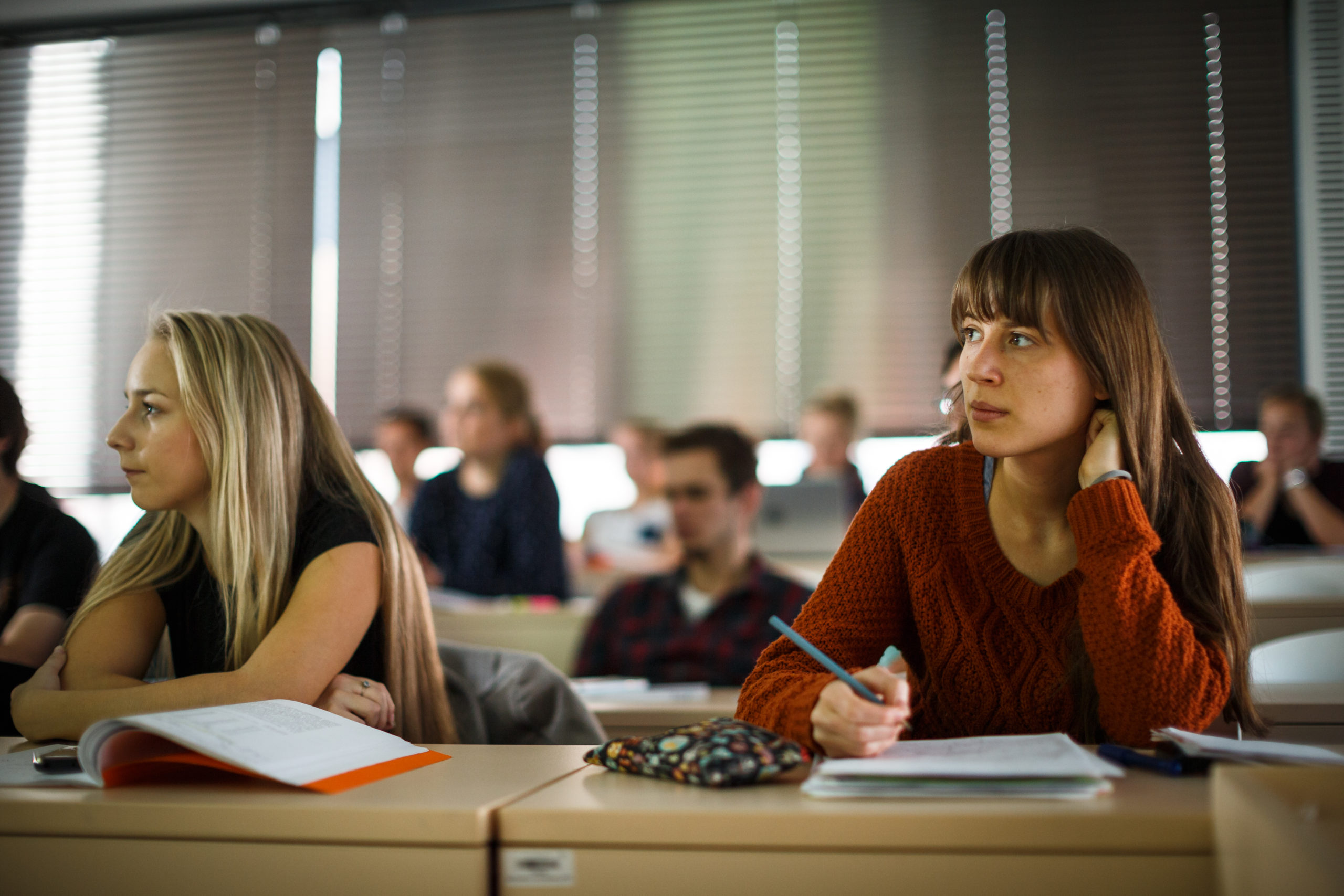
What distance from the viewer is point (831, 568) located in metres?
1.38

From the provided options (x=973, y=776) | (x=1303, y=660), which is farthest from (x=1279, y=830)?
(x=1303, y=660)

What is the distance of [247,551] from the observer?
4.76 ft

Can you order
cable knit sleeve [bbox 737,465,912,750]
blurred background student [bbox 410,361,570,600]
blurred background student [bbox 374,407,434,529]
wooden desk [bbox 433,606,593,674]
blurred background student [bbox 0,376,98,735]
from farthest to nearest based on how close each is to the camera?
blurred background student [bbox 374,407,434,529]
blurred background student [bbox 410,361,570,600]
wooden desk [bbox 433,606,593,674]
blurred background student [bbox 0,376,98,735]
cable knit sleeve [bbox 737,465,912,750]

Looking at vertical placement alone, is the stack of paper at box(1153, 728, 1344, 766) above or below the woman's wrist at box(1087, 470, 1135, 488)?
below

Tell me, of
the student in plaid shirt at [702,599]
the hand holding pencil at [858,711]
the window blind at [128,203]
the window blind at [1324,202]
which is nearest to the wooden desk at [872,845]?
the hand holding pencil at [858,711]

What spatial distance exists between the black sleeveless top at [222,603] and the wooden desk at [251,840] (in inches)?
22.8

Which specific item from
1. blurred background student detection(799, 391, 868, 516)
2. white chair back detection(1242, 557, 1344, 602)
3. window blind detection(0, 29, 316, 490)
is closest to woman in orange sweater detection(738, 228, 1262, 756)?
white chair back detection(1242, 557, 1344, 602)

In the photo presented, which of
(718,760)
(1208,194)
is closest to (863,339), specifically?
(1208,194)

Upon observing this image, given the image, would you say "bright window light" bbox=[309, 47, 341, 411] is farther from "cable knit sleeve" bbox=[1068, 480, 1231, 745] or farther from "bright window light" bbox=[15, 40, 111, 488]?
"cable knit sleeve" bbox=[1068, 480, 1231, 745]

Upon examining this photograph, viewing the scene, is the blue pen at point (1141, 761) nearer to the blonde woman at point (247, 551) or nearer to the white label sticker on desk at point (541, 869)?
the white label sticker on desk at point (541, 869)

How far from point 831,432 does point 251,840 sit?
3.92 m

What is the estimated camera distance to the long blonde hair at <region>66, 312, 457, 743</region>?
57.5 inches

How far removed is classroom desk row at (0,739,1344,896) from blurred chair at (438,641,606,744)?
57cm

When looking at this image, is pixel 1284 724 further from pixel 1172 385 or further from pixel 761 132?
pixel 761 132
